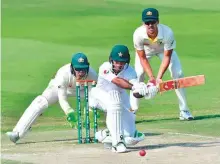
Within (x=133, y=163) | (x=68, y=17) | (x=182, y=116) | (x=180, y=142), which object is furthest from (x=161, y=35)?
(x=68, y=17)

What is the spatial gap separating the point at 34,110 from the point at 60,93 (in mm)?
398

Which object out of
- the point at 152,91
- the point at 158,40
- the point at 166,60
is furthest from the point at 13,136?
the point at 158,40

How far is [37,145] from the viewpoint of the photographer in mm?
10891

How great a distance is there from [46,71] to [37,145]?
6379 mm

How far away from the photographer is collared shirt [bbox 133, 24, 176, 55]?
12.2 m

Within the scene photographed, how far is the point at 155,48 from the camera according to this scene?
12.7m

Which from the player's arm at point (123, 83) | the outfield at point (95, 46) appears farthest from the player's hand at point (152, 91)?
the outfield at point (95, 46)

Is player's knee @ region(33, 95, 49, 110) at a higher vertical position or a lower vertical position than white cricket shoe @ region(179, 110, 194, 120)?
higher

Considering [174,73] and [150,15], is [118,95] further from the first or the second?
[174,73]

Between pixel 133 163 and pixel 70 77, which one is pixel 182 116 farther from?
pixel 133 163

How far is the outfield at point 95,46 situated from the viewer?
13.0m

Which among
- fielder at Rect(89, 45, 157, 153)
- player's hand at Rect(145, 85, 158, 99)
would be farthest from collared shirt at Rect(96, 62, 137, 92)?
player's hand at Rect(145, 85, 158, 99)

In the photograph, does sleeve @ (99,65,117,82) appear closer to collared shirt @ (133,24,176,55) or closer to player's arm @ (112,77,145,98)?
player's arm @ (112,77,145,98)

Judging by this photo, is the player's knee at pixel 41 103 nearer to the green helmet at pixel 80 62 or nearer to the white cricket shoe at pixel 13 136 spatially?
the white cricket shoe at pixel 13 136
